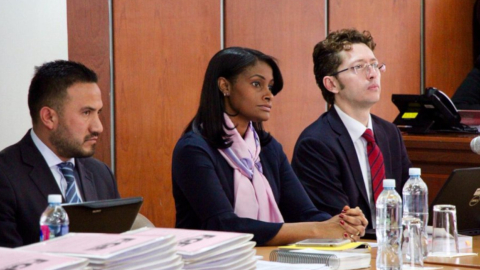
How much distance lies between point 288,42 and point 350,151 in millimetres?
2169

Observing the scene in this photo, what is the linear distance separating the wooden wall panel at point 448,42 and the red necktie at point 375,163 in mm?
3491

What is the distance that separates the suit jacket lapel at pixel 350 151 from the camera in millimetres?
3514

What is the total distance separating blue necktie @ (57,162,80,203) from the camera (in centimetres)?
279

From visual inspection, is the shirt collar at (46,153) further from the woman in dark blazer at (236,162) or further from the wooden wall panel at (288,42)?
the wooden wall panel at (288,42)

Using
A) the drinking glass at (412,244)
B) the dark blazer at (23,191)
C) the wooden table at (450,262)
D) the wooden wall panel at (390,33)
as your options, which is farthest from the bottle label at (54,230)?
the wooden wall panel at (390,33)

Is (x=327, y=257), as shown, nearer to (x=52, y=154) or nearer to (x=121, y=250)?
(x=121, y=250)

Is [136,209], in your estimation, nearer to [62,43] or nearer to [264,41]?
[62,43]

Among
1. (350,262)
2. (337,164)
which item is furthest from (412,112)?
(350,262)

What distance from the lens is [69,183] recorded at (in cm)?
283

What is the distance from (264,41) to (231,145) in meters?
2.33

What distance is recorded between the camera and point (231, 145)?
3217 millimetres

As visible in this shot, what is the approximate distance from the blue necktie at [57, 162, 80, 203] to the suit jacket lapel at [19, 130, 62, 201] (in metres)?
0.05

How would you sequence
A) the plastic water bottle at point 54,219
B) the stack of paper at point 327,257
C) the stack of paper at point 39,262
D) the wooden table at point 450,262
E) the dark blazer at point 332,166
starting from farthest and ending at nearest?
the dark blazer at point 332,166, the wooden table at point 450,262, the stack of paper at point 327,257, the plastic water bottle at point 54,219, the stack of paper at point 39,262

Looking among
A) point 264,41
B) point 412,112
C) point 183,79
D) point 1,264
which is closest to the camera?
point 1,264
